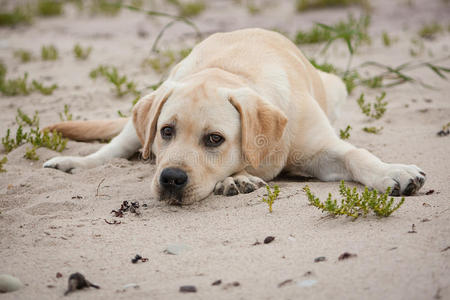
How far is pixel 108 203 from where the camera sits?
3.66 metres

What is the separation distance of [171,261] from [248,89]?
158 cm

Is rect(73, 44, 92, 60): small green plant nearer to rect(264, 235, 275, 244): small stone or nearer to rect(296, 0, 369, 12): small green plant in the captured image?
rect(296, 0, 369, 12): small green plant

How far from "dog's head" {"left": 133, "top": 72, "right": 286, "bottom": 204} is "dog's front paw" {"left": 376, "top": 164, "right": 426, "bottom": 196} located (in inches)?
31.3

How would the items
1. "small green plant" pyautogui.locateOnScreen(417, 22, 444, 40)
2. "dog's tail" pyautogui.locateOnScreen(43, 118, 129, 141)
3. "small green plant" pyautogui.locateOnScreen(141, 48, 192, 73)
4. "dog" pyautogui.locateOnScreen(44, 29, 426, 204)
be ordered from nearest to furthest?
"dog" pyautogui.locateOnScreen(44, 29, 426, 204), "dog's tail" pyautogui.locateOnScreen(43, 118, 129, 141), "small green plant" pyautogui.locateOnScreen(141, 48, 192, 73), "small green plant" pyautogui.locateOnScreen(417, 22, 444, 40)

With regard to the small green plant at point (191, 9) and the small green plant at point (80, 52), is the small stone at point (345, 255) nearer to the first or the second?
the small green plant at point (80, 52)

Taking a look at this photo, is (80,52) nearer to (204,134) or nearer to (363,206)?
(204,134)

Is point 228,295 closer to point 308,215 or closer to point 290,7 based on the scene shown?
point 308,215

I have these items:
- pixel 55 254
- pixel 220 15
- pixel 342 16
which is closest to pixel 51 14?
pixel 220 15

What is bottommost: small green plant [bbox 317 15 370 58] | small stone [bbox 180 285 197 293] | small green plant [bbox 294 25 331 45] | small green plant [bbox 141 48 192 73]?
small green plant [bbox 141 48 192 73]

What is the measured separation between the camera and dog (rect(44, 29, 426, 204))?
3.59 m

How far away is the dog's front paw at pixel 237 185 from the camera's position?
12.0 ft

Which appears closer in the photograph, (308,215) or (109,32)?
(308,215)

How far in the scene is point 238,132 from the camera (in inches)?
147

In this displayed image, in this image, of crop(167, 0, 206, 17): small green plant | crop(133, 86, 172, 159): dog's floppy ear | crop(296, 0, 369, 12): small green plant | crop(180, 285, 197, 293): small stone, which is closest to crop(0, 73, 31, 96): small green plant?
crop(133, 86, 172, 159): dog's floppy ear
